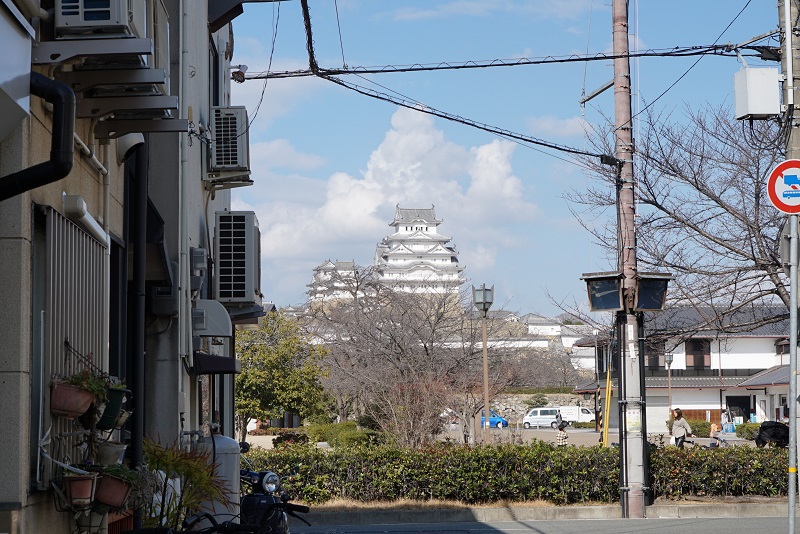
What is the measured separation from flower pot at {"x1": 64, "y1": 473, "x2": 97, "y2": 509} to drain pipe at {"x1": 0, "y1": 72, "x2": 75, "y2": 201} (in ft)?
5.37

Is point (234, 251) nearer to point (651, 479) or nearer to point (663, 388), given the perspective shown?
point (651, 479)

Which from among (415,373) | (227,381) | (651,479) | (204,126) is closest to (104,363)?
(204,126)

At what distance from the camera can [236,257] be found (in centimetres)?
1521

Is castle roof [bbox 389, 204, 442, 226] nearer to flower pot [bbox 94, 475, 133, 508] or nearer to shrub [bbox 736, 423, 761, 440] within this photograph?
shrub [bbox 736, 423, 761, 440]

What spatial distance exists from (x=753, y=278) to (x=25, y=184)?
629 inches

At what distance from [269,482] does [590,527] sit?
6.79m

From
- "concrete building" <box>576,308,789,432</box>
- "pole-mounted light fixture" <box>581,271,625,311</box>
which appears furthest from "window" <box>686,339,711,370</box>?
"pole-mounted light fixture" <box>581,271,625,311</box>

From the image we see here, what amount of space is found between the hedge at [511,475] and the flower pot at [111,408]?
441 inches

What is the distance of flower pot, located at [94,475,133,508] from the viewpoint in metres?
5.86

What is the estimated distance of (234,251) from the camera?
49.8 feet


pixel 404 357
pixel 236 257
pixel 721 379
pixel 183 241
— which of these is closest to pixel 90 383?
pixel 183 241

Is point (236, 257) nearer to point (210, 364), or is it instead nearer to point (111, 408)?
point (210, 364)

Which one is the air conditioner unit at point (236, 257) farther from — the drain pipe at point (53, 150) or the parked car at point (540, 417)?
the parked car at point (540, 417)

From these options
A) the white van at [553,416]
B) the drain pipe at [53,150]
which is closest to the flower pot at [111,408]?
the drain pipe at [53,150]
